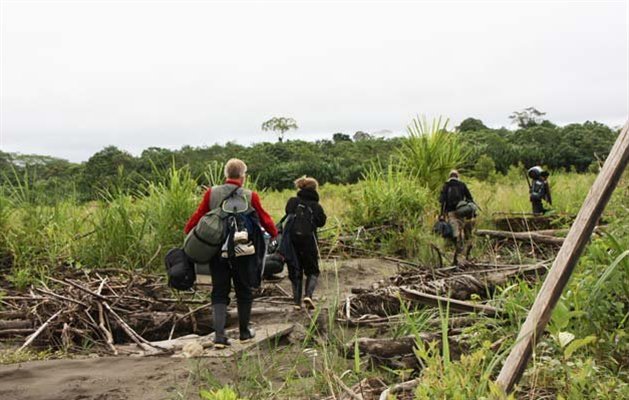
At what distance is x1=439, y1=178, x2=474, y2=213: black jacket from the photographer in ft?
33.1

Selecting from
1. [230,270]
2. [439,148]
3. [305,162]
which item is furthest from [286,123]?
[230,270]

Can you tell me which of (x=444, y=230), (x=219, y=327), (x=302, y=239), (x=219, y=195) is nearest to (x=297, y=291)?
(x=302, y=239)

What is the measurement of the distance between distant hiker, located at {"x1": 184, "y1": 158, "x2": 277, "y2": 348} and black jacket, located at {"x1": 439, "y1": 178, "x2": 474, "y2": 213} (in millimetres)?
5254

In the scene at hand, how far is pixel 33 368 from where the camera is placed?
15.4 ft

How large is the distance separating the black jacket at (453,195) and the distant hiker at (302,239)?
3.79 meters

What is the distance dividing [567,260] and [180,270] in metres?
4.12

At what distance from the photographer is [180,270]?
5410 mm

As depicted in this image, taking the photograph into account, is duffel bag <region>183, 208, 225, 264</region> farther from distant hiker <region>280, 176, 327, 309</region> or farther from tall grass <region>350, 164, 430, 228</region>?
tall grass <region>350, 164, 430, 228</region>

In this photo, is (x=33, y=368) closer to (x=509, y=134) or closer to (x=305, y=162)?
(x=305, y=162)

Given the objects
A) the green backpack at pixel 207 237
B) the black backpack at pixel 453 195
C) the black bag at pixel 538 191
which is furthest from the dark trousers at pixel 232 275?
the black bag at pixel 538 191

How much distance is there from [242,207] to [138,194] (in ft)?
14.4

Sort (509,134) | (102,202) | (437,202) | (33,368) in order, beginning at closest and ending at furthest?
(33,368) → (102,202) → (437,202) → (509,134)

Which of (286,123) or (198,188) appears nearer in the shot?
(198,188)

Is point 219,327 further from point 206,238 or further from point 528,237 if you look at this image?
point 528,237
